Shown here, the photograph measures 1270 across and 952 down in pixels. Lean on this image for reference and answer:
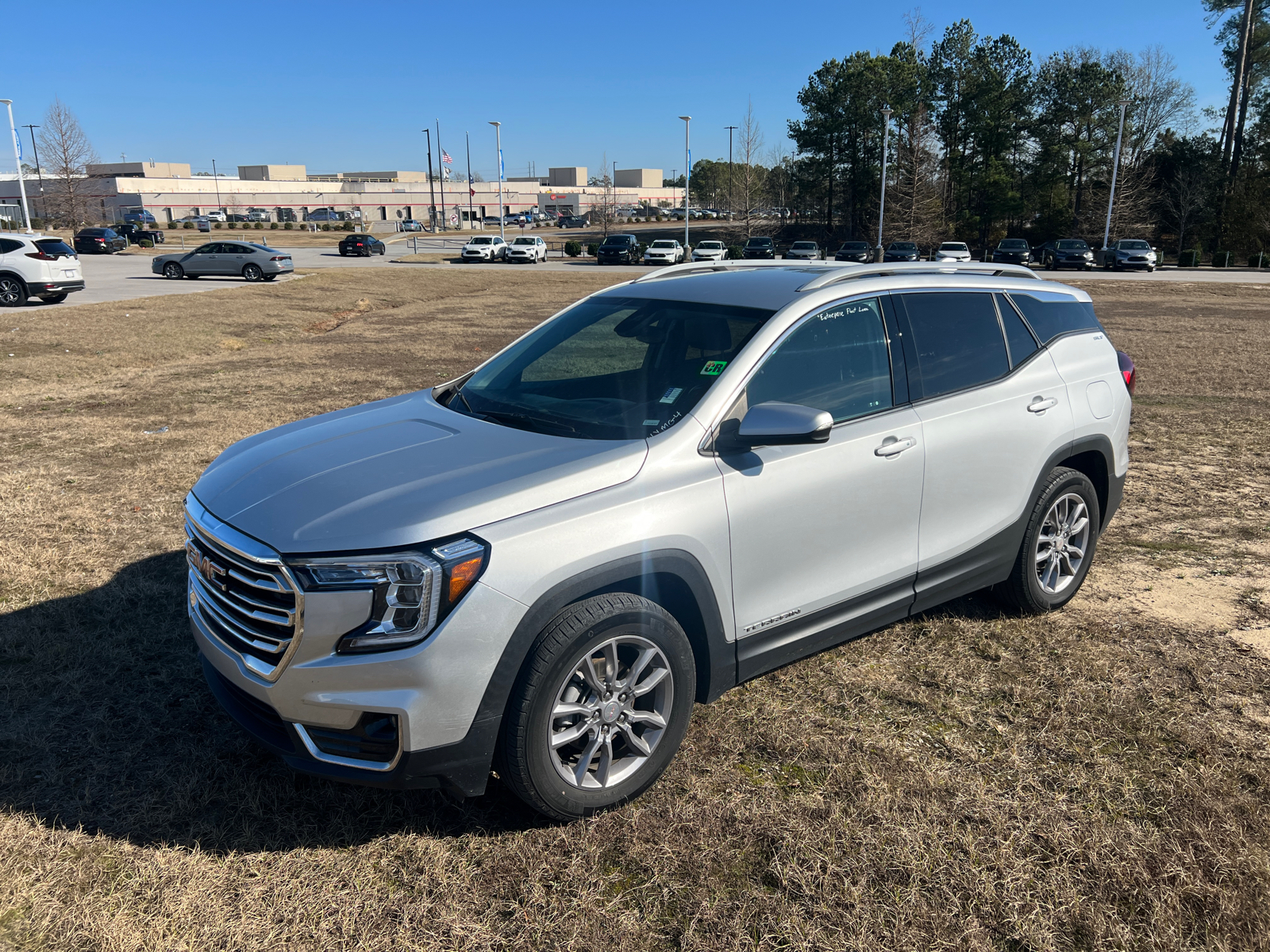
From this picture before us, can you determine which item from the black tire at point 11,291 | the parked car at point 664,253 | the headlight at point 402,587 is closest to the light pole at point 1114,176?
the parked car at point 664,253

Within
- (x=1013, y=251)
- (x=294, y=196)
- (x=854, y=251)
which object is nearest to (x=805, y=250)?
(x=854, y=251)

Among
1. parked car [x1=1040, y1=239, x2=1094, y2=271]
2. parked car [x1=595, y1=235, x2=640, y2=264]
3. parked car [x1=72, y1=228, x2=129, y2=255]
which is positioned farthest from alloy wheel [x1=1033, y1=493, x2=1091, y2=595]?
parked car [x1=72, y1=228, x2=129, y2=255]

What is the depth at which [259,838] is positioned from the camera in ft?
10.1

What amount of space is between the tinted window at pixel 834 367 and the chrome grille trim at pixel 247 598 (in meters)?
1.78

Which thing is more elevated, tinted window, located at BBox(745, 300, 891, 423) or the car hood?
tinted window, located at BBox(745, 300, 891, 423)

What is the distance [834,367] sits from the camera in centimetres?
373

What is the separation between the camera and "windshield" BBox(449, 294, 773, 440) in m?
3.46

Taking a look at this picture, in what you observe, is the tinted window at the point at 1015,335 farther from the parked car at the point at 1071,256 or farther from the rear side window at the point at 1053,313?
the parked car at the point at 1071,256

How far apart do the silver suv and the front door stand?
0.04 ft

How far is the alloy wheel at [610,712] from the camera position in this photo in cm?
299

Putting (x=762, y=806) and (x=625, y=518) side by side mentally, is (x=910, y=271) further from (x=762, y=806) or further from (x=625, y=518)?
(x=762, y=806)

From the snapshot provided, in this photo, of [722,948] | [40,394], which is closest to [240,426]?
[40,394]

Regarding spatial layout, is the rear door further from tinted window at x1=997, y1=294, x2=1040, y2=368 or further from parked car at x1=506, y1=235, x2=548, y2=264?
parked car at x1=506, y1=235, x2=548, y2=264

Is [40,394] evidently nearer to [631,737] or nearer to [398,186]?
[631,737]
